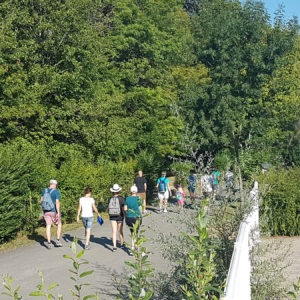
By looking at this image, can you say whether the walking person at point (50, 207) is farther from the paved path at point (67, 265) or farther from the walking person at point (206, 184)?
the walking person at point (206, 184)

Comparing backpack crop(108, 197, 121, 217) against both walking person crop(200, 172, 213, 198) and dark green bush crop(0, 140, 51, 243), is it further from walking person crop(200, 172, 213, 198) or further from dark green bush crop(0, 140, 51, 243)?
walking person crop(200, 172, 213, 198)

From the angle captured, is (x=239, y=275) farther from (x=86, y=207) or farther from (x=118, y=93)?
(x=118, y=93)

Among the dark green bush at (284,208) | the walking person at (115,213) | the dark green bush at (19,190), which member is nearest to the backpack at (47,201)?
the dark green bush at (19,190)

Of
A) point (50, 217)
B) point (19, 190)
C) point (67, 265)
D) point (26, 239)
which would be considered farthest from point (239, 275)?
point (26, 239)

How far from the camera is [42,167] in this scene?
15.5 metres

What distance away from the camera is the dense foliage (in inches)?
722

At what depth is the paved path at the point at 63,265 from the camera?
9.16 meters

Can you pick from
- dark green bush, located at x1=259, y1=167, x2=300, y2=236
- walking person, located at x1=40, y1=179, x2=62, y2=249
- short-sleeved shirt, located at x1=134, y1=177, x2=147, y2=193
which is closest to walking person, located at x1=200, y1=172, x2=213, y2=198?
walking person, located at x1=40, y1=179, x2=62, y2=249

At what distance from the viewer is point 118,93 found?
1040 inches

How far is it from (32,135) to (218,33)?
15.1 m

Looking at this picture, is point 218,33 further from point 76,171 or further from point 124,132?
point 76,171

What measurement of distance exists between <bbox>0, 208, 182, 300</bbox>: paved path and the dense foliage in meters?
1.31

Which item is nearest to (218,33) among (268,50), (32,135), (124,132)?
(268,50)

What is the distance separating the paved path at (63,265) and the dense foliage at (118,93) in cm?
131
